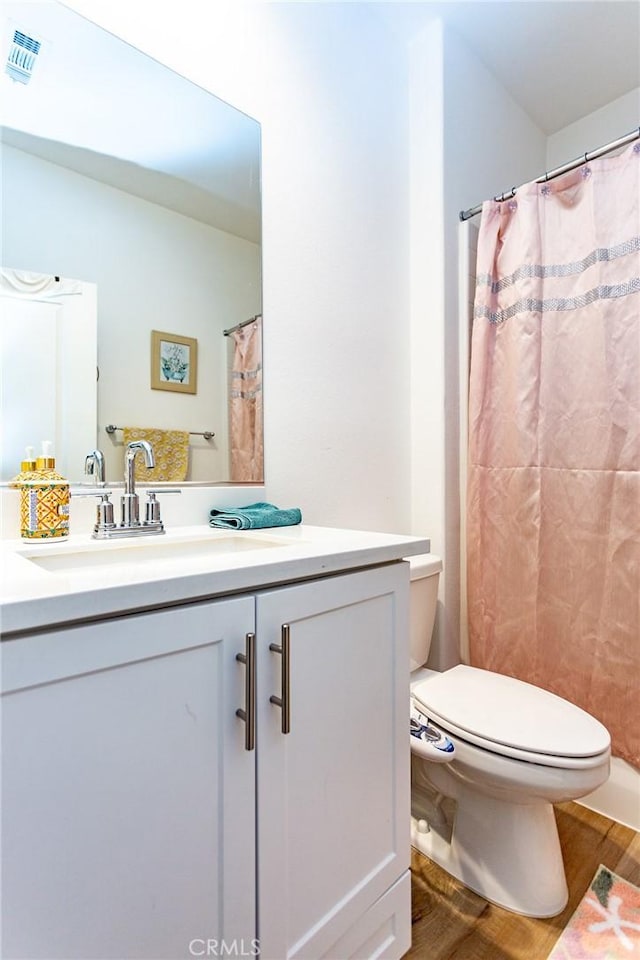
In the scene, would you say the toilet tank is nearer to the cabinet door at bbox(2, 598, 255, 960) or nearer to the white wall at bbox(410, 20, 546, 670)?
the white wall at bbox(410, 20, 546, 670)

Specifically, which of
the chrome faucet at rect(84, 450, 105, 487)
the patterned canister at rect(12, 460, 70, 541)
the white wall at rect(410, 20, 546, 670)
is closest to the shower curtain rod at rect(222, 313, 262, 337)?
the chrome faucet at rect(84, 450, 105, 487)

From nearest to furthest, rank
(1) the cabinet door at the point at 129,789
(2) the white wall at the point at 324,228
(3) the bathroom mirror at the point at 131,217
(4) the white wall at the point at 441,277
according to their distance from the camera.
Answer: (1) the cabinet door at the point at 129,789, (3) the bathroom mirror at the point at 131,217, (2) the white wall at the point at 324,228, (4) the white wall at the point at 441,277

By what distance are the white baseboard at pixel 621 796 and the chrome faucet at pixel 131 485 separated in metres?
1.46

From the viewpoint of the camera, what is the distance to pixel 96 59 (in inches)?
41.5

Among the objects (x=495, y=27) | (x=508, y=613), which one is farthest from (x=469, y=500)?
(x=495, y=27)

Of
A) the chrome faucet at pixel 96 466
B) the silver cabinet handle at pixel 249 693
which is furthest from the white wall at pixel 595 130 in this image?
the silver cabinet handle at pixel 249 693

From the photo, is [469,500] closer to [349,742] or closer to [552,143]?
[349,742]

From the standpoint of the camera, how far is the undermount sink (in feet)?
2.84

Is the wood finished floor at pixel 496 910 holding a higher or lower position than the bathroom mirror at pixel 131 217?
lower

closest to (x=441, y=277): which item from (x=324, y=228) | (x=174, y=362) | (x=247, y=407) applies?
(x=324, y=228)

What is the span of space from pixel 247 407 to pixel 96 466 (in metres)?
0.42

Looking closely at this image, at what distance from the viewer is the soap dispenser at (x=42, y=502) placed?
35.3 inches

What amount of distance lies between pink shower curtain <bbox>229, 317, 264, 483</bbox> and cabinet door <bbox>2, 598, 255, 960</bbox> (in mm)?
650

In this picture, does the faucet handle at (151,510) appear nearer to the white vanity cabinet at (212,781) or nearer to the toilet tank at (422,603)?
the white vanity cabinet at (212,781)
